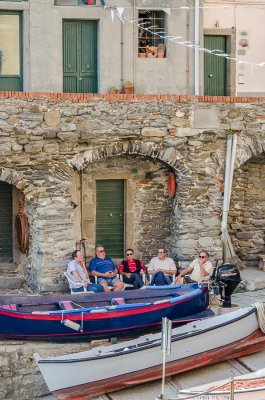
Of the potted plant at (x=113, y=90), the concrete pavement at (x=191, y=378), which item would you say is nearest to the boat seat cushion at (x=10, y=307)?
the concrete pavement at (x=191, y=378)

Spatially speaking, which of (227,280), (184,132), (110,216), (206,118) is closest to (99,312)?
(227,280)

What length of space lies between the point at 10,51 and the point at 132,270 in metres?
5.02

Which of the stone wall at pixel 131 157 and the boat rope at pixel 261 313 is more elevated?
the stone wall at pixel 131 157

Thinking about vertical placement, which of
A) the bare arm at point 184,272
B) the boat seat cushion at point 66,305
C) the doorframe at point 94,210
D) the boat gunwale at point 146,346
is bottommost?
the boat gunwale at point 146,346

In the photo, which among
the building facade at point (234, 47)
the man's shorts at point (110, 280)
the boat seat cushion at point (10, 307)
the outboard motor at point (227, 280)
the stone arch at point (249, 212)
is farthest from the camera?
the stone arch at point (249, 212)

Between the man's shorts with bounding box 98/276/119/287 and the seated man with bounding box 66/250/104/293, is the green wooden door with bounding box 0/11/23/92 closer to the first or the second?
the seated man with bounding box 66/250/104/293

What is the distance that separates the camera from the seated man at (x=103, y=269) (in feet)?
62.2

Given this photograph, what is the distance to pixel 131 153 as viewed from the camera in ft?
64.2

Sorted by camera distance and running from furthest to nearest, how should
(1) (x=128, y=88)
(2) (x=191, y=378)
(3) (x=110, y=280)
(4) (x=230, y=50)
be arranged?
(4) (x=230, y=50)
(1) (x=128, y=88)
(3) (x=110, y=280)
(2) (x=191, y=378)

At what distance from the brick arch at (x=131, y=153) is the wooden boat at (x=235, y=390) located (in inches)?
220

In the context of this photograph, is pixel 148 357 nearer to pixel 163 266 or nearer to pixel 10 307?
pixel 10 307

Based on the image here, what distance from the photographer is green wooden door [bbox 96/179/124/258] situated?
20.3m

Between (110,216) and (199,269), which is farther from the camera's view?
(110,216)

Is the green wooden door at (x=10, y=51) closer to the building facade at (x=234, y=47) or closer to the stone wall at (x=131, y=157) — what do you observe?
the stone wall at (x=131, y=157)
